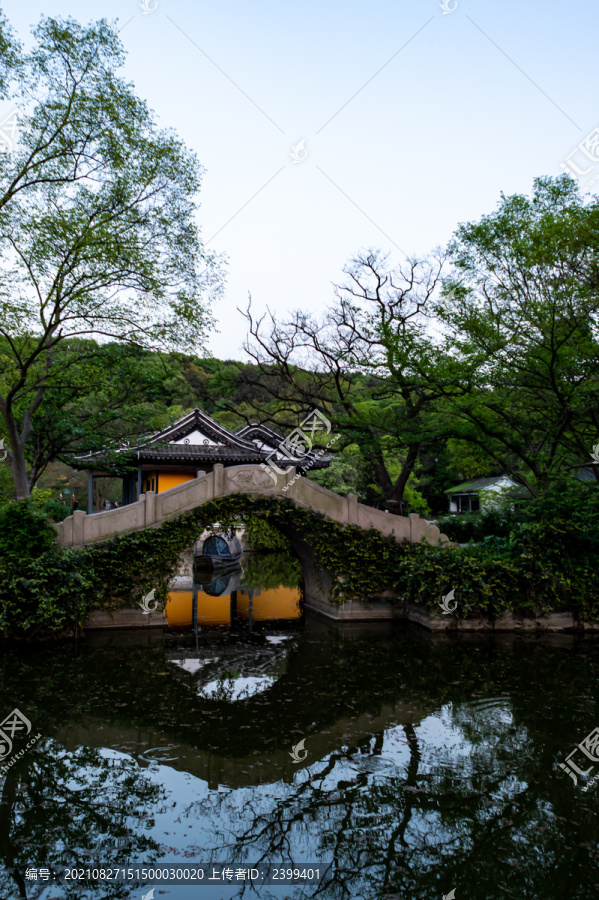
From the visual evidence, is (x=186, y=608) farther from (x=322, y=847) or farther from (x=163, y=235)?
(x=322, y=847)

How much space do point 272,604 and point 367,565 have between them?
4561mm

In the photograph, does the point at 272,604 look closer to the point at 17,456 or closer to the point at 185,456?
the point at 17,456

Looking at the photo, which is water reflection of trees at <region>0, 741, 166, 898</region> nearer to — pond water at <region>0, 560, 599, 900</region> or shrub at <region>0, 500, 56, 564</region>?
pond water at <region>0, 560, 599, 900</region>

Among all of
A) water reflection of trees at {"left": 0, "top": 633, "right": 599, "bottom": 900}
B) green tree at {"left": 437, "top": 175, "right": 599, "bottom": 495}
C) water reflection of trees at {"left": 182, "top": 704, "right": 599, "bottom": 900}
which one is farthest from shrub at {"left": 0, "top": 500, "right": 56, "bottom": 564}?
green tree at {"left": 437, "top": 175, "right": 599, "bottom": 495}

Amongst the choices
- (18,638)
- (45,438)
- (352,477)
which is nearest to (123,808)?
(18,638)

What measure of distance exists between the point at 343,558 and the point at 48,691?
6.42 m

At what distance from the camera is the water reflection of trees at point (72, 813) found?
418cm

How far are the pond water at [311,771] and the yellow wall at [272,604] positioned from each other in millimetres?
4422

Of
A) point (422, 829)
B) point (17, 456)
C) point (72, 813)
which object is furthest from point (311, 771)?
point (17, 456)

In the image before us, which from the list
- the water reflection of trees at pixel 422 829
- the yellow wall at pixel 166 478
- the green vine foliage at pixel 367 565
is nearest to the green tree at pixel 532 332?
the green vine foliage at pixel 367 565

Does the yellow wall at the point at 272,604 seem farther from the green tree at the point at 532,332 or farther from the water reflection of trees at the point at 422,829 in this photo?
the water reflection of trees at the point at 422,829

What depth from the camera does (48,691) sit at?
7.91 metres

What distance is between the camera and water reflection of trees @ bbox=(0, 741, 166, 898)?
4180 mm

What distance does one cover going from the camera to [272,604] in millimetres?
16359
